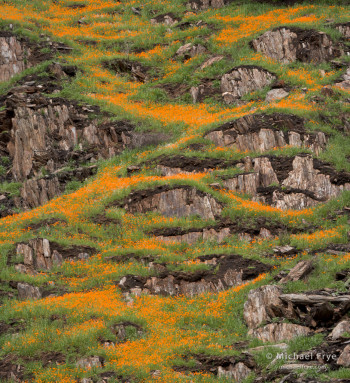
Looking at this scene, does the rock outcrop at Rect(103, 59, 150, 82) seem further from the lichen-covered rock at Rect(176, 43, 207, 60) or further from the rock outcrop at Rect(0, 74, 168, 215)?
the rock outcrop at Rect(0, 74, 168, 215)

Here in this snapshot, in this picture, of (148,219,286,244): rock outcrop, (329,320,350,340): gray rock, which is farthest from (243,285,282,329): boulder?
(148,219,286,244): rock outcrop

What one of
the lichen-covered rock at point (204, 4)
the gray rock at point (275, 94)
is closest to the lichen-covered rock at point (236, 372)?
the gray rock at point (275, 94)

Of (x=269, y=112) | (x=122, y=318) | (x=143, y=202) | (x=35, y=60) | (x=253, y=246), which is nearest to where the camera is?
(x=122, y=318)

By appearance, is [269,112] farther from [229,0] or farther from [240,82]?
[229,0]

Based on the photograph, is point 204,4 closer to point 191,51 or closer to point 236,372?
point 191,51

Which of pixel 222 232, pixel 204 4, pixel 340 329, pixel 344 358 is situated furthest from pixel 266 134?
pixel 204 4

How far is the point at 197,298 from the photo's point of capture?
24.2 metres

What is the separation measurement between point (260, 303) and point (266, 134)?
45.7ft

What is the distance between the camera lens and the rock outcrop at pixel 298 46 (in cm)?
4153

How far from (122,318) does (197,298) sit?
3.41 m

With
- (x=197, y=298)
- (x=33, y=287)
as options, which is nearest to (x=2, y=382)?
(x=33, y=287)

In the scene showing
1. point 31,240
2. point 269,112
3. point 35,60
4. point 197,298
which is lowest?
point 197,298

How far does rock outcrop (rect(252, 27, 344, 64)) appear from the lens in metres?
41.5

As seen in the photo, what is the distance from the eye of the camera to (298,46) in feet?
138
